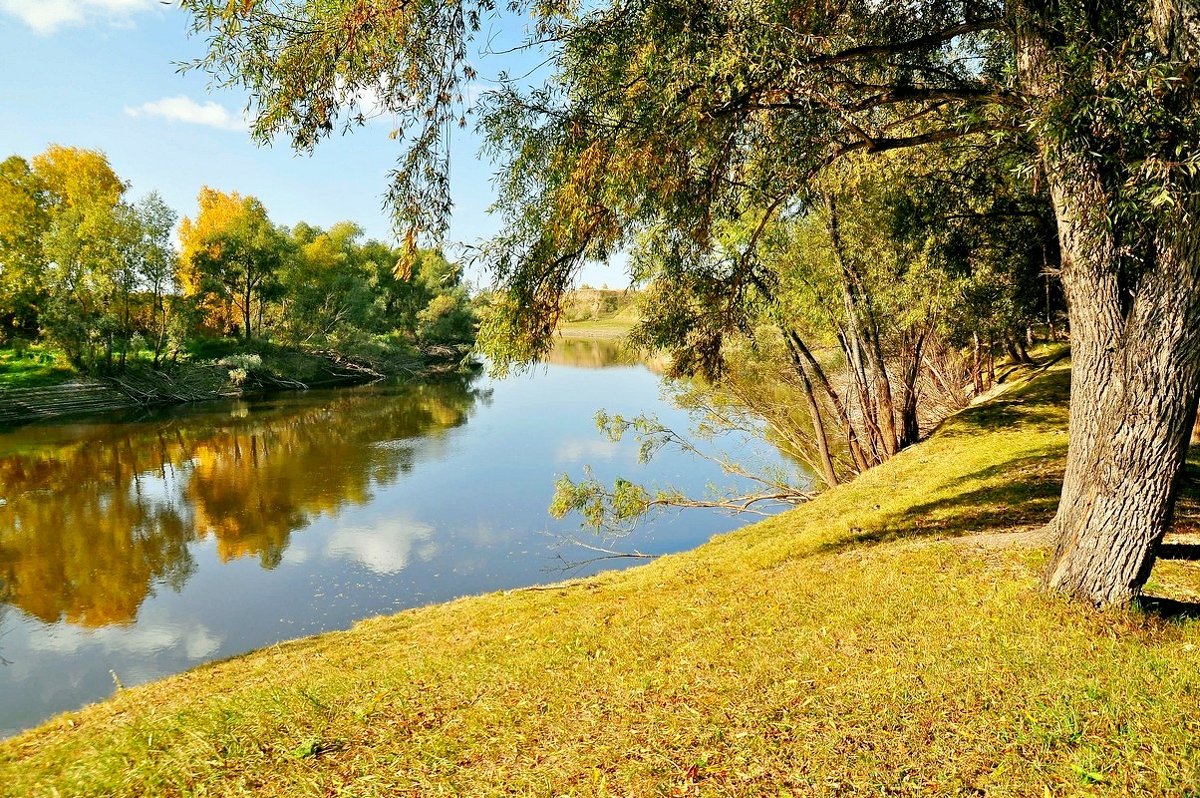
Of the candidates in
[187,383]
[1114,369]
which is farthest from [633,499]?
[187,383]

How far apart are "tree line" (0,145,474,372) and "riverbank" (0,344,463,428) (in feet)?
3.10

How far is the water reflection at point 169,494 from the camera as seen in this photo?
12.7m

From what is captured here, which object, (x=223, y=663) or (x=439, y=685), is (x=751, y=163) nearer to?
(x=439, y=685)

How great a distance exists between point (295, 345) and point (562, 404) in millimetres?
20269

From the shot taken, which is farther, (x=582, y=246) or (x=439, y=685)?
(x=582, y=246)

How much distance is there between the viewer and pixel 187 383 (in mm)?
34250

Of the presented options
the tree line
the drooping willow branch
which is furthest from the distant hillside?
the tree line

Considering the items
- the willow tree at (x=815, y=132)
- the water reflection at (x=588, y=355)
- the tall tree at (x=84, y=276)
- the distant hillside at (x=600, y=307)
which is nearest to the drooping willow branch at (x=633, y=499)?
the distant hillside at (x=600, y=307)

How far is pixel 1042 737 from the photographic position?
126 inches

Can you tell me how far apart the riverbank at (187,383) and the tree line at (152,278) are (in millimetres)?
943

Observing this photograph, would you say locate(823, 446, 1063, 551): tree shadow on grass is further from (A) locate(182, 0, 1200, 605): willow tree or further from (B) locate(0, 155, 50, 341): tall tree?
(B) locate(0, 155, 50, 341): tall tree

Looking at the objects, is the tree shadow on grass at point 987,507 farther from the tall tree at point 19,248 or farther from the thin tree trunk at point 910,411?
the tall tree at point 19,248

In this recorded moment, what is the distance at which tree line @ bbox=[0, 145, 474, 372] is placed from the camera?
29797 mm

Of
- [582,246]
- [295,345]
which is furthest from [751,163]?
[295,345]
